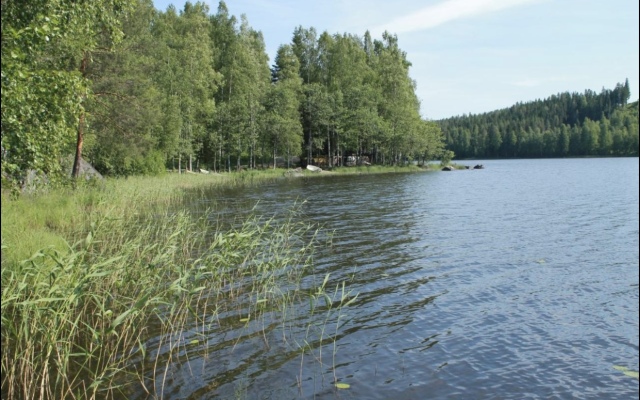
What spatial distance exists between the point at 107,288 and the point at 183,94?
4531 cm

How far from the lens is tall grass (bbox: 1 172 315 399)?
5945mm

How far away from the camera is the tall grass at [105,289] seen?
595 cm

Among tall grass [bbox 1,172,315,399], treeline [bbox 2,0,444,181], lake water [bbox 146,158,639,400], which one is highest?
treeline [bbox 2,0,444,181]

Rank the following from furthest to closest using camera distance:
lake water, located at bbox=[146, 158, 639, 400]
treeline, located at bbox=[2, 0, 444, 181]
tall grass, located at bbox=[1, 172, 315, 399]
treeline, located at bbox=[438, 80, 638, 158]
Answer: treeline, located at bbox=[438, 80, 638, 158], treeline, located at bbox=[2, 0, 444, 181], lake water, located at bbox=[146, 158, 639, 400], tall grass, located at bbox=[1, 172, 315, 399]

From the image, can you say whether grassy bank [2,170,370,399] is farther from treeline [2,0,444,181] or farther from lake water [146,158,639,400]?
treeline [2,0,444,181]

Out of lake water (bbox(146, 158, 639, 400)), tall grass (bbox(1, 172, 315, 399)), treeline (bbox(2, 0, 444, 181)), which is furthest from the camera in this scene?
treeline (bbox(2, 0, 444, 181))

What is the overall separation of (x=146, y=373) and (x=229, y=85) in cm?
6402

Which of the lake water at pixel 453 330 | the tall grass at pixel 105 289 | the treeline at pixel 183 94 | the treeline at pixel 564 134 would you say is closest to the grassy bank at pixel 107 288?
the tall grass at pixel 105 289

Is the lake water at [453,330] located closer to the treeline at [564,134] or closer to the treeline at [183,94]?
the treeline at [183,94]

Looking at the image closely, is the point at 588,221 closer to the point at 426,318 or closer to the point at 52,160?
the point at 426,318

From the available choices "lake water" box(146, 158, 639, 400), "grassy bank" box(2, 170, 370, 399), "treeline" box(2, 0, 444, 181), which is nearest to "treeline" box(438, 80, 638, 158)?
"treeline" box(2, 0, 444, 181)

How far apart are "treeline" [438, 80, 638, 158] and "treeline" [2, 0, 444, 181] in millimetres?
78744

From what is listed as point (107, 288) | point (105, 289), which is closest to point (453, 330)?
point (107, 288)

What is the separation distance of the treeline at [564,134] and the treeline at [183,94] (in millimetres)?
78744
